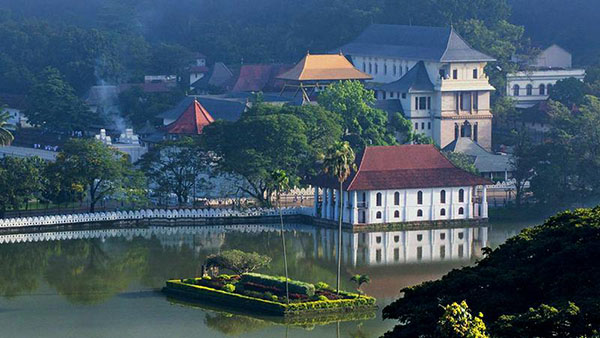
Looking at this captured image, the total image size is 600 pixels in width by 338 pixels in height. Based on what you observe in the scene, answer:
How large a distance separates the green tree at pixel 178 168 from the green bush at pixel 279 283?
20.1 meters

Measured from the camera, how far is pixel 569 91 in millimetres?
108250

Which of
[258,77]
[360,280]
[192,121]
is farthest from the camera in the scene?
[258,77]

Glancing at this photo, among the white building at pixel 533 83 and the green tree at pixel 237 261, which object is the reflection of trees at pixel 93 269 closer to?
the green tree at pixel 237 261

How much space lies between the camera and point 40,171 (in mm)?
84812

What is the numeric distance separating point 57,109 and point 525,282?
6114 centimetres

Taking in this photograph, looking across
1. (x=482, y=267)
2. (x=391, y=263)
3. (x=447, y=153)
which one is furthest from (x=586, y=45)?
(x=482, y=267)

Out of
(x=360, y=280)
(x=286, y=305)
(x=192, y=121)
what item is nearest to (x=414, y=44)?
(x=192, y=121)

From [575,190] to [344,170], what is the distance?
56.8 ft

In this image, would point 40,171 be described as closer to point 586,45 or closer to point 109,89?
point 109,89

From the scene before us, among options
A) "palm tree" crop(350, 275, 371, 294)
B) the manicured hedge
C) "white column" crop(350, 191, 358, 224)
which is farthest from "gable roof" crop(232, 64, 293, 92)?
the manicured hedge

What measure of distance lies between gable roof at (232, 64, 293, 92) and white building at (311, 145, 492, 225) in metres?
27.1

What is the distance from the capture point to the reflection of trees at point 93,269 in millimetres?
68056

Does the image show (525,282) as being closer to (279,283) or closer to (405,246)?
(279,283)

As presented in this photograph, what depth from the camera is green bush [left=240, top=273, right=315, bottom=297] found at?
211 ft
